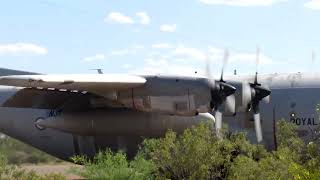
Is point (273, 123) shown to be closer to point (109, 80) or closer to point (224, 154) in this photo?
point (109, 80)

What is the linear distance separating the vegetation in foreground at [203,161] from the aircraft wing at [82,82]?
10.6 feet

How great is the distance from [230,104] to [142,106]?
2.54m

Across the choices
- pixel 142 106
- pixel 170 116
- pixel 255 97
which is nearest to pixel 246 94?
pixel 255 97

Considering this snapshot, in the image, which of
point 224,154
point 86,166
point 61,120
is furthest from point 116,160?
point 61,120

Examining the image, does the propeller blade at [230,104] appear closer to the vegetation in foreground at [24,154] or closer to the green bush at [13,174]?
the green bush at [13,174]

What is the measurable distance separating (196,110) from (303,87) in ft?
14.5

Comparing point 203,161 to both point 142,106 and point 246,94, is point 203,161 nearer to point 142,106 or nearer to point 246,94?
point 142,106

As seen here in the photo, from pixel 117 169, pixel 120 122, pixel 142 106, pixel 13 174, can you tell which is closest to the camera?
pixel 117 169

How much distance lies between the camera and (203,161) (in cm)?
1021

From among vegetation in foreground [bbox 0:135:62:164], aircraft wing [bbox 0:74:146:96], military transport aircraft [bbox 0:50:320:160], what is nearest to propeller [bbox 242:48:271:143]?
military transport aircraft [bbox 0:50:320:160]

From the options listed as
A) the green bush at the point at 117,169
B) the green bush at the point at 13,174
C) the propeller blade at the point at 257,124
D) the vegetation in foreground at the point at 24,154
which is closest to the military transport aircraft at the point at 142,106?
the propeller blade at the point at 257,124

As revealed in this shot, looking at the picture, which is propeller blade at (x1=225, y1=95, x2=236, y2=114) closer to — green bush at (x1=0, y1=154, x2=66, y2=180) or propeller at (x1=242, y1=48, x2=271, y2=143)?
propeller at (x1=242, y1=48, x2=271, y2=143)

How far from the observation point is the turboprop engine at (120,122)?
16.5m

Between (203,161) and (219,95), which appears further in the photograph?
(219,95)
